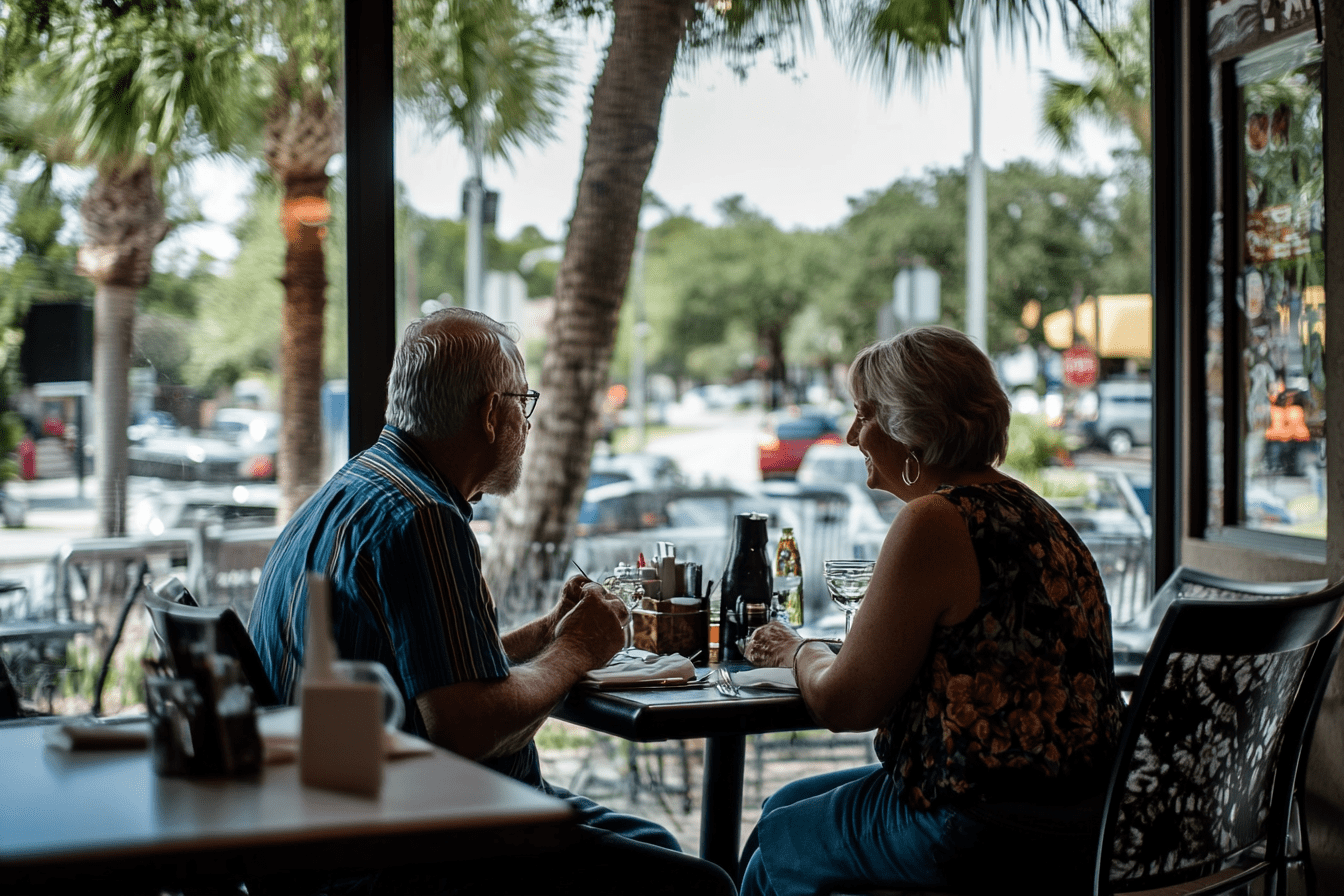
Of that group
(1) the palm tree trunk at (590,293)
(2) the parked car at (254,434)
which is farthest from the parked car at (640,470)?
(2) the parked car at (254,434)

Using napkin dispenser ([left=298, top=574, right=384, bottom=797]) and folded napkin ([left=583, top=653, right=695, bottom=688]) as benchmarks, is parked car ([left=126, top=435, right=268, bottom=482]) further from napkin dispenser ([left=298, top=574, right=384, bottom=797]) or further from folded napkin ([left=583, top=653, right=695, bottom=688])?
napkin dispenser ([left=298, top=574, right=384, bottom=797])

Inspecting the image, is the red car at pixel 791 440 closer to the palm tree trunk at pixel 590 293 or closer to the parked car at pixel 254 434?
the palm tree trunk at pixel 590 293

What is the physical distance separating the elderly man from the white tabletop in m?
0.45

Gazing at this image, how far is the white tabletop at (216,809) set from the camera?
3.29 ft

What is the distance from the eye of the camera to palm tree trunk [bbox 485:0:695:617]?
16.4 feet

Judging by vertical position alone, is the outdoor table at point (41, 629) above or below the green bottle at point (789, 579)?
below

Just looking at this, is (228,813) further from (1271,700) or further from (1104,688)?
(1271,700)

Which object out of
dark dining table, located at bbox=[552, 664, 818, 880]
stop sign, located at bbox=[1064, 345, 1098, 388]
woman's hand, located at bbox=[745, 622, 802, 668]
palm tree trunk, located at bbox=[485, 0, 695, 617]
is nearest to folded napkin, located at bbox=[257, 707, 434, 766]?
dark dining table, located at bbox=[552, 664, 818, 880]

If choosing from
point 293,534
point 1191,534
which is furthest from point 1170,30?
point 293,534

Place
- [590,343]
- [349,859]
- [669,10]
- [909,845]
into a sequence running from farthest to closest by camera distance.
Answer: [590,343], [669,10], [909,845], [349,859]

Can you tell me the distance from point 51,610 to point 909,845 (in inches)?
145

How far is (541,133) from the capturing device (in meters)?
5.64

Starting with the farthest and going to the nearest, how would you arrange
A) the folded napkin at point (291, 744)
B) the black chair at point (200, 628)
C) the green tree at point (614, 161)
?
the green tree at point (614, 161)
the black chair at point (200, 628)
the folded napkin at point (291, 744)

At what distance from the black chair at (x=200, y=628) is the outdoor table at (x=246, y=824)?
0.19 m
